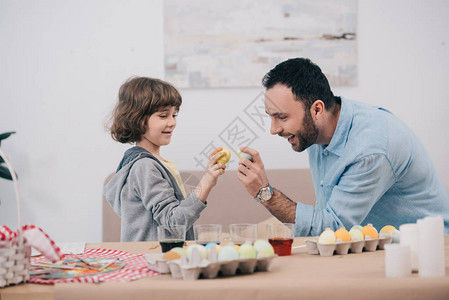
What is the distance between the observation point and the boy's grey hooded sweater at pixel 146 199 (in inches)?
69.6

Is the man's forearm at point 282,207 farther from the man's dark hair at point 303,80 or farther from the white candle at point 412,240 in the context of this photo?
Answer: the white candle at point 412,240

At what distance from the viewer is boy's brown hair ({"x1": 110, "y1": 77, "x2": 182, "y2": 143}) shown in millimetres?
2061

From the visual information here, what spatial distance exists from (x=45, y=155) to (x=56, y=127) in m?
0.19

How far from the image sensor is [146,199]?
1805 mm

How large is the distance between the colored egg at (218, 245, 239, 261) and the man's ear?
3.36 feet

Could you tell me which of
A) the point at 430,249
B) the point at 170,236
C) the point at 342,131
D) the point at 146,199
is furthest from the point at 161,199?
the point at 430,249

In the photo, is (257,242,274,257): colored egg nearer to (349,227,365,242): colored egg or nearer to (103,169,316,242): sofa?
(349,227,365,242): colored egg

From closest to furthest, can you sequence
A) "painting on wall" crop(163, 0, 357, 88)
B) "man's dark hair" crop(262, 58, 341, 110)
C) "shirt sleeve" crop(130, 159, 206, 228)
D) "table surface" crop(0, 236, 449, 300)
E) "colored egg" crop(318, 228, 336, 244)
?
"table surface" crop(0, 236, 449, 300), "colored egg" crop(318, 228, 336, 244), "shirt sleeve" crop(130, 159, 206, 228), "man's dark hair" crop(262, 58, 341, 110), "painting on wall" crop(163, 0, 357, 88)

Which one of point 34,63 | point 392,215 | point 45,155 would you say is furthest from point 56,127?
point 392,215

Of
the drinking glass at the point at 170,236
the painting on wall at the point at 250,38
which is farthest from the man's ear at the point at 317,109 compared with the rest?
Result: the painting on wall at the point at 250,38

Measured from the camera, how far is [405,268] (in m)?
1.07

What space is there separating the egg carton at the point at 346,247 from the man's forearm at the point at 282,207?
42 centimetres

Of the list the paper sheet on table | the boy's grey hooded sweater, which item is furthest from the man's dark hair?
the paper sheet on table

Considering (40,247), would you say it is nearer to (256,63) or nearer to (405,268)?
(405,268)
